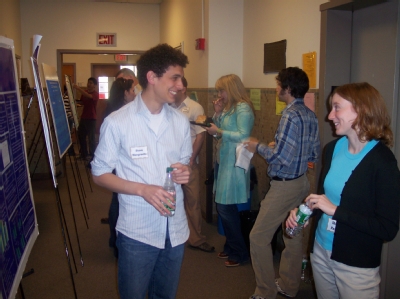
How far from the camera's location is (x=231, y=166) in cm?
331

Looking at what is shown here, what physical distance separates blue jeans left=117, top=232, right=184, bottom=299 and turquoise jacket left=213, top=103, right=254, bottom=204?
4.66ft

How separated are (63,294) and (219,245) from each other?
1553mm

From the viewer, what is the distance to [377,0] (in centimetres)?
243

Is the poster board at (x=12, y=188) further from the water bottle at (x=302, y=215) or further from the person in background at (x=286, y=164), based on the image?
the person in background at (x=286, y=164)

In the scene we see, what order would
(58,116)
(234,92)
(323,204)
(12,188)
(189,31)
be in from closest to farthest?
(12,188)
(323,204)
(58,116)
(234,92)
(189,31)

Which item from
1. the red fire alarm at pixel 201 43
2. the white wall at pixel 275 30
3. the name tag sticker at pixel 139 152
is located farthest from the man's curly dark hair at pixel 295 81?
the red fire alarm at pixel 201 43

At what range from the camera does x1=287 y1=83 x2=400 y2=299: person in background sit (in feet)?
5.12

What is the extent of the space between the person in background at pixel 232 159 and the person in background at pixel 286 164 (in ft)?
1.48

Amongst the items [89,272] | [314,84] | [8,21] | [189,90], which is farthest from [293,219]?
[8,21]

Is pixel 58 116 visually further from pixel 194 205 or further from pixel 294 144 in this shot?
pixel 294 144

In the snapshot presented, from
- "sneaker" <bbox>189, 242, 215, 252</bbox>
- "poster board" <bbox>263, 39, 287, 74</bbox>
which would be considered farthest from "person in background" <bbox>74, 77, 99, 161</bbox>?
"poster board" <bbox>263, 39, 287, 74</bbox>

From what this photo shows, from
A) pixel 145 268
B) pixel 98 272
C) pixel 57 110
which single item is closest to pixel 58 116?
pixel 57 110

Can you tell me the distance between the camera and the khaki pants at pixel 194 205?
3742mm

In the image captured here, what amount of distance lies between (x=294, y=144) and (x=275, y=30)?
1.53 metres
